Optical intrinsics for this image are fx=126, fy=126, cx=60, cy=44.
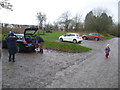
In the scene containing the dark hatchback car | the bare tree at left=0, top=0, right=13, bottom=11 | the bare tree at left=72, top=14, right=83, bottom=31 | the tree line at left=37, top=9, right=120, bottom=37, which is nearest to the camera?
the dark hatchback car

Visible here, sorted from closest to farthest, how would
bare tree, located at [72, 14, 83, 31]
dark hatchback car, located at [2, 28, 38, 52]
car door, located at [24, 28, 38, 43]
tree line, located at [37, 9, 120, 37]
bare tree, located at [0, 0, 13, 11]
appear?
dark hatchback car, located at [2, 28, 38, 52], car door, located at [24, 28, 38, 43], bare tree, located at [0, 0, 13, 11], tree line, located at [37, 9, 120, 37], bare tree, located at [72, 14, 83, 31]

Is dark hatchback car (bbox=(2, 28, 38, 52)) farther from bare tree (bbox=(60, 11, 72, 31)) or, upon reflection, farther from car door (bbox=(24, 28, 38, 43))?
bare tree (bbox=(60, 11, 72, 31))

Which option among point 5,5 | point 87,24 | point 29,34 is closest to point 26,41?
point 29,34

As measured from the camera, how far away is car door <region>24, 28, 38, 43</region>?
10422 millimetres

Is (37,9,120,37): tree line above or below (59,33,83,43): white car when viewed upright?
above

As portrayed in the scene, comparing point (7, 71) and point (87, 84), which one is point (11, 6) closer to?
point (7, 71)

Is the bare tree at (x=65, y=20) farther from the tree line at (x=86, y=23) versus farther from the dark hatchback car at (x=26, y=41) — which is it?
the dark hatchback car at (x=26, y=41)

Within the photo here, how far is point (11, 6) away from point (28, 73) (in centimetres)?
1402

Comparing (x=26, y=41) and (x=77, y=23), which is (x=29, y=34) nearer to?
(x=26, y=41)

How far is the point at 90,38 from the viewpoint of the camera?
28.5 m

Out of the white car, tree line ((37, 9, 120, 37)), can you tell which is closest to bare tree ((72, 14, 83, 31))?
tree line ((37, 9, 120, 37))

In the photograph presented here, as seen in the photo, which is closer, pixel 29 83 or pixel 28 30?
pixel 29 83

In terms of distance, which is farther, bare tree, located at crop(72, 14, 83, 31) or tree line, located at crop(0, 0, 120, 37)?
bare tree, located at crop(72, 14, 83, 31)

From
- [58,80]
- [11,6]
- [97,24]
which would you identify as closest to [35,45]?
[58,80]
